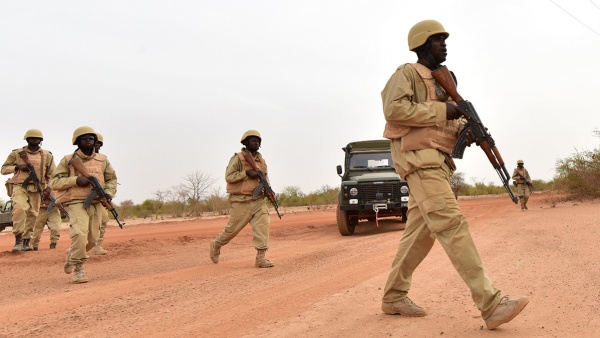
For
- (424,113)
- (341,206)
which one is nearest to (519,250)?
(424,113)

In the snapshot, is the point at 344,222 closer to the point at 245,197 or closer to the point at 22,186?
the point at 245,197

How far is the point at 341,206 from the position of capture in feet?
43.7

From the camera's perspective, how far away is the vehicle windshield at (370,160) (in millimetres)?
14578

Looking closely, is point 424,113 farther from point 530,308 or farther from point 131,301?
point 131,301

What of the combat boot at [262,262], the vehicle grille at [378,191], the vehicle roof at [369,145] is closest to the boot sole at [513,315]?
the combat boot at [262,262]

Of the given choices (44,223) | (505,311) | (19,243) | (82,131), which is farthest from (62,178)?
(505,311)

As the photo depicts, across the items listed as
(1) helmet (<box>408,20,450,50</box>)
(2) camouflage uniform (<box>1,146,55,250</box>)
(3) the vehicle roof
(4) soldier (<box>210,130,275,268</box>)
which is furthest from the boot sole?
(3) the vehicle roof

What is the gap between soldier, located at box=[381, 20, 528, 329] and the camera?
12.3 ft

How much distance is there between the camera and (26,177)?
1102cm

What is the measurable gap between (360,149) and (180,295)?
9.76 m

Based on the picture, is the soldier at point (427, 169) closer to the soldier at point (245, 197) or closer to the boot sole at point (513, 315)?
the boot sole at point (513, 315)

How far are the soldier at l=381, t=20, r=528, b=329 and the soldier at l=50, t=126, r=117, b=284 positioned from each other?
4.65 m

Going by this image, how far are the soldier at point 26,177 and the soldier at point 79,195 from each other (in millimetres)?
3759

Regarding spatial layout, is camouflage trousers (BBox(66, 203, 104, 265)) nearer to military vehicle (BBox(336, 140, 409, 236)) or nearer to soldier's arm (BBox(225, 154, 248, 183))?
soldier's arm (BBox(225, 154, 248, 183))
